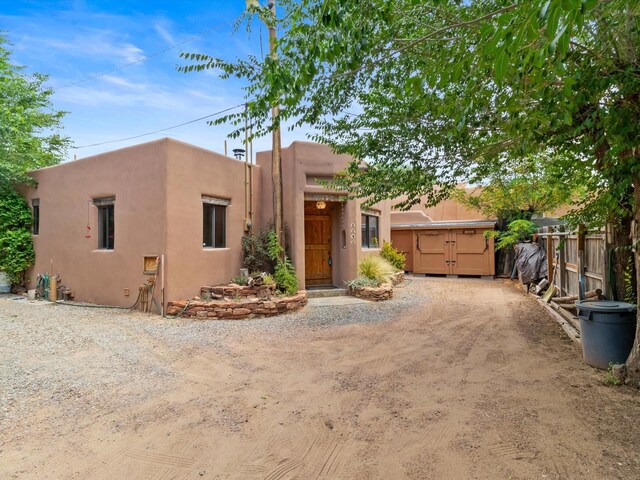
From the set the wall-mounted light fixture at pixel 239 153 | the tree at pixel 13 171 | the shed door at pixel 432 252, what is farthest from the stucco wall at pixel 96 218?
the shed door at pixel 432 252

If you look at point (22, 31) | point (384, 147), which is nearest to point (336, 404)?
point (384, 147)

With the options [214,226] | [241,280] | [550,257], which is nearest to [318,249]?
[241,280]

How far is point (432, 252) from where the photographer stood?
15523 millimetres

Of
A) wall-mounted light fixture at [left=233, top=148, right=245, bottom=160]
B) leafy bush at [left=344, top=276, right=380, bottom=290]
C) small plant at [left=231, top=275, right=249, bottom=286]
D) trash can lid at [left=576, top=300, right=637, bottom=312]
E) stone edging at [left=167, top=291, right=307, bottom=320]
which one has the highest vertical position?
wall-mounted light fixture at [left=233, top=148, right=245, bottom=160]

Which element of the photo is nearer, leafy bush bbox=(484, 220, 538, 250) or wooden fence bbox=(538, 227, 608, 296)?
wooden fence bbox=(538, 227, 608, 296)

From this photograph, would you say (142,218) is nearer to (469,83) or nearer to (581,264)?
(469,83)

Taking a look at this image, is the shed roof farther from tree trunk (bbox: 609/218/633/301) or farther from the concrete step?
tree trunk (bbox: 609/218/633/301)

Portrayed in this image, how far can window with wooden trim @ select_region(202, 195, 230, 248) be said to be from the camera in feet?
28.1

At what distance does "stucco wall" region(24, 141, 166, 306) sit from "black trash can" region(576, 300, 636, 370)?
7.34m

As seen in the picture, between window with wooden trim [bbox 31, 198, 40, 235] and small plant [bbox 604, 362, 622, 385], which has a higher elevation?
window with wooden trim [bbox 31, 198, 40, 235]

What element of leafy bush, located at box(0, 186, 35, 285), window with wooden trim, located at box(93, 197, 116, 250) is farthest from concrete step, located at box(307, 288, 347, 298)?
leafy bush, located at box(0, 186, 35, 285)

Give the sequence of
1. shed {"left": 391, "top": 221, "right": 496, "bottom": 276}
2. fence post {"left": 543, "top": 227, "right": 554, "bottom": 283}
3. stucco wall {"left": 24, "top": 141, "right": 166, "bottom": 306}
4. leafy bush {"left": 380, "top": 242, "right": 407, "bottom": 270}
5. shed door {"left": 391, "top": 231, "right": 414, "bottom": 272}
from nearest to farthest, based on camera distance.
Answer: stucco wall {"left": 24, "top": 141, "right": 166, "bottom": 306} < fence post {"left": 543, "top": 227, "right": 554, "bottom": 283} < leafy bush {"left": 380, "top": 242, "right": 407, "bottom": 270} < shed {"left": 391, "top": 221, "right": 496, "bottom": 276} < shed door {"left": 391, "top": 231, "right": 414, "bottom": 272}

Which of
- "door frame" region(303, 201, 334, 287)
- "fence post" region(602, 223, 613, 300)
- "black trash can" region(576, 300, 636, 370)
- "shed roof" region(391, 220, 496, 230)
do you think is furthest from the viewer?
"shed roof" region(391, 220, 496, 230)

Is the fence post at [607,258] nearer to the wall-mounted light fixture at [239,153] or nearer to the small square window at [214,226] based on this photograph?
the small square window at [214,226]
